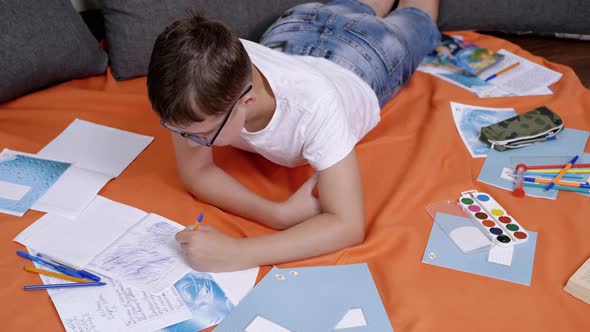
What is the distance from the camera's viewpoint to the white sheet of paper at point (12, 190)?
4.70 feet

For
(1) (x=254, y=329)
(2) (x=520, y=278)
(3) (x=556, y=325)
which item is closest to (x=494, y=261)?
(2) (x=520, y=278)

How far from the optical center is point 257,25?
1.94m

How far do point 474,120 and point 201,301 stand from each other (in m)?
0.98

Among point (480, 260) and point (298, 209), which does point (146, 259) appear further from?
point (480, 260)

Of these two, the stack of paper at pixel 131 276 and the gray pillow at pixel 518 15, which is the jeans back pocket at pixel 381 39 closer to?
the gray pillow at pixel 518 15

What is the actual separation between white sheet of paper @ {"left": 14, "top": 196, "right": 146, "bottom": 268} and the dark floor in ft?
5.13

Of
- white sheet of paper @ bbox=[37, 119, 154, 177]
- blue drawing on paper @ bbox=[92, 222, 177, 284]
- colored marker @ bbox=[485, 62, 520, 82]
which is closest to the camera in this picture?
blue drawing on paper @ bbox=[92, 222, 177, 284]

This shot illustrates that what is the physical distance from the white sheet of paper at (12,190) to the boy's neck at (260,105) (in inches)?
24.1

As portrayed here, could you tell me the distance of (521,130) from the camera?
1600 mm

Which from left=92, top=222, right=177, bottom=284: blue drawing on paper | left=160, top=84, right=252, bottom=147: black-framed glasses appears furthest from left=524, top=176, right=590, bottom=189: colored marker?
left=92, top=222, right=177, bottom=284: blue drawing on paper

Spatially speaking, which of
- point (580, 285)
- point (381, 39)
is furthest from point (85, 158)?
point (580, 285)

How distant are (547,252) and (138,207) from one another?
Result: 0.96 m

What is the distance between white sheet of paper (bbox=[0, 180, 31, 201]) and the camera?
143cm

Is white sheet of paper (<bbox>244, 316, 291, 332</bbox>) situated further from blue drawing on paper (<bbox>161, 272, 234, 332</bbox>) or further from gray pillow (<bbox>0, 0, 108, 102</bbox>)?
gray pillow (<bbox>0, 0, 108, 102</bbox>)
